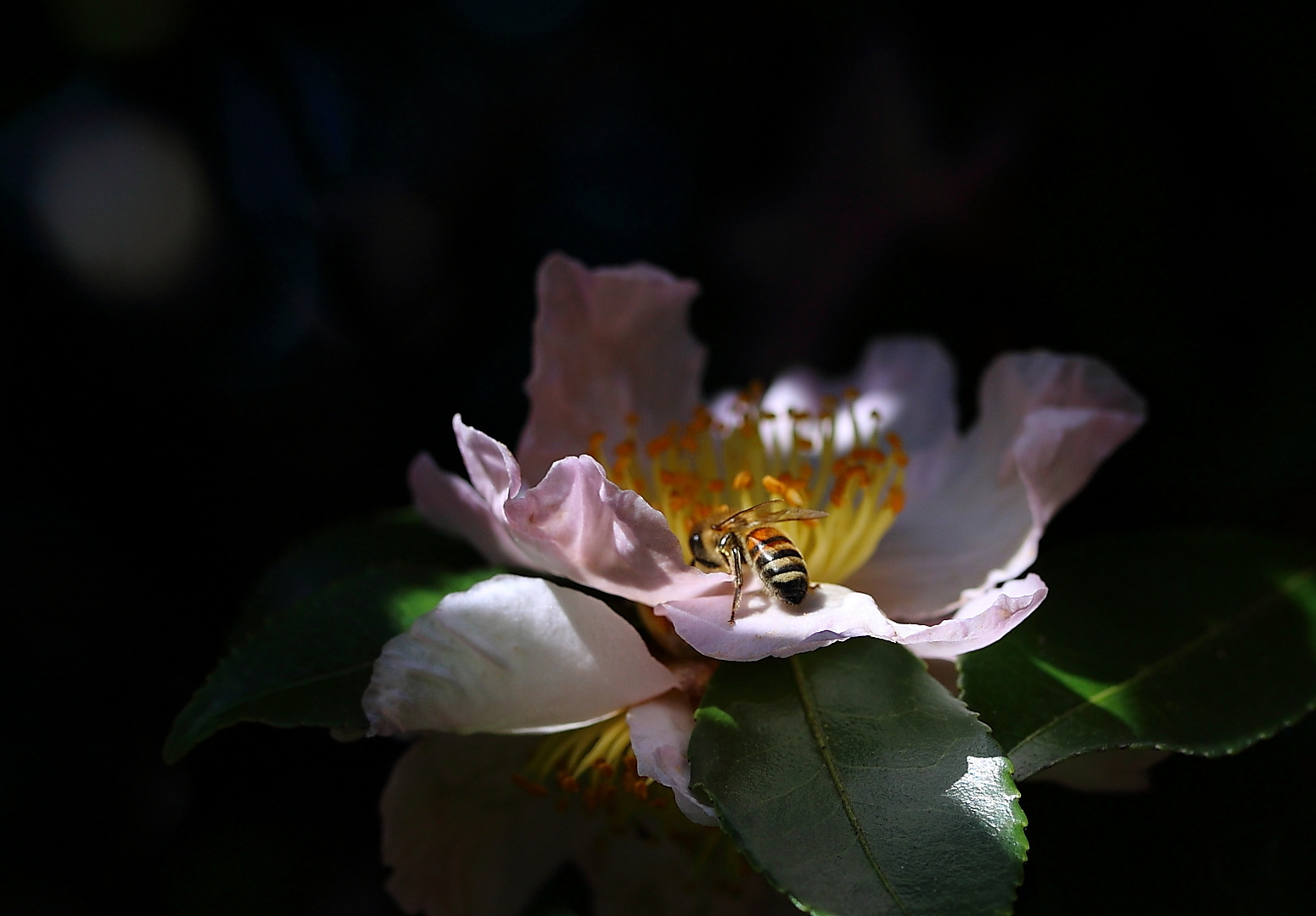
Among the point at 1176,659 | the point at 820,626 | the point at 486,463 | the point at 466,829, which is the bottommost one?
the point at 466,829

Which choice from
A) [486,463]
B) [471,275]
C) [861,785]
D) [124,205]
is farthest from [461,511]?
[124,205]

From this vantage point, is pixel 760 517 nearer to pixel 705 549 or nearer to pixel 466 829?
pixel 705 549

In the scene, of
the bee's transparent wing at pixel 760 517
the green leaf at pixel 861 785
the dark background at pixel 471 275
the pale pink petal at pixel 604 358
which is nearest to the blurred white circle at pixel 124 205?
the dark background at pixel 471 275

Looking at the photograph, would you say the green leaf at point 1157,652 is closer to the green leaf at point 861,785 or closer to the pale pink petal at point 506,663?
the green leaf at point 861,785

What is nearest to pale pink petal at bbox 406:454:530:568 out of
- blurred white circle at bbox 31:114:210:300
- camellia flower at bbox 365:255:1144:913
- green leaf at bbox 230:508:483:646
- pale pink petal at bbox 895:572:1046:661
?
camellia flower at bbox 365:255:1144:913

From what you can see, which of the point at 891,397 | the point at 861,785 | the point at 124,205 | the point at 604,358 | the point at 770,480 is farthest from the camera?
the point at 124,205

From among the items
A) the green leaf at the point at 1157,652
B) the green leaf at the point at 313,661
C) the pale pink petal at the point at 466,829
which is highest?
the green leaf at the point at 313,661

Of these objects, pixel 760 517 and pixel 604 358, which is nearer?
pixel 760 517

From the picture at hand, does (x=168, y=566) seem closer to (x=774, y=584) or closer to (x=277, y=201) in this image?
(x=277, y=201)

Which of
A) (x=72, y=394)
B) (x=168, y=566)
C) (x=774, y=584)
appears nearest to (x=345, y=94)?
(x=72, y=394)
